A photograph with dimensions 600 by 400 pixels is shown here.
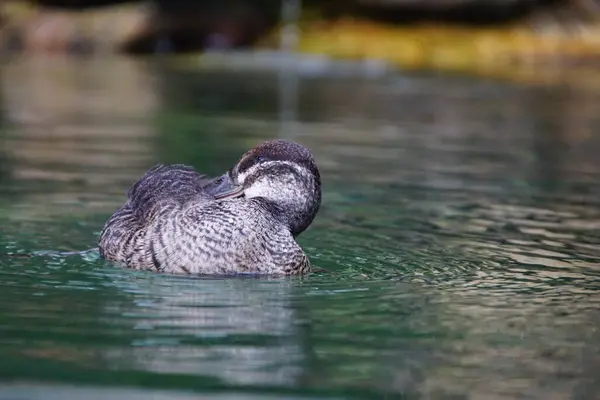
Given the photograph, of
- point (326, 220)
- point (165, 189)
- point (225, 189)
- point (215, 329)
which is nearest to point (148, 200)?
point (165, 189)

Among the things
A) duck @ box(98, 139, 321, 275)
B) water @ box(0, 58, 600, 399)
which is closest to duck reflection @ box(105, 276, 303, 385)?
water @ box(0, 58, 600, 399)

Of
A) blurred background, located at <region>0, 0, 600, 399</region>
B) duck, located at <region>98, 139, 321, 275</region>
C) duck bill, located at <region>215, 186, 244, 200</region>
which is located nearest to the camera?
blurred background, located at <region>0, 0, 600, 399</region>

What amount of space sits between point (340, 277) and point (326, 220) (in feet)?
7.00

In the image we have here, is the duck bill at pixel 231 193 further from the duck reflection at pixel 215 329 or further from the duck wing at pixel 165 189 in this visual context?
the duck reflection at pixel 215 329

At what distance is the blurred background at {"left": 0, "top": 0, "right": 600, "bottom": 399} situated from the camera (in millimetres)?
5438

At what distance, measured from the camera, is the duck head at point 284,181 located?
7.45 meters

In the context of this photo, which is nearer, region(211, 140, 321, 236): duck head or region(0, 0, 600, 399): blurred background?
region(0, 0, 600, 399): blurred background

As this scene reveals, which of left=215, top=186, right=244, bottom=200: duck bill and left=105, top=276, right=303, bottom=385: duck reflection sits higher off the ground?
left=215, top=186, right=244, bottom=200: duck bill

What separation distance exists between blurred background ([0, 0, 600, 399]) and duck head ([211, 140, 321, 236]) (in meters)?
0.43

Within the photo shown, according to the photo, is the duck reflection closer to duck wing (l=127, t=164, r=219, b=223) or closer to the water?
the water

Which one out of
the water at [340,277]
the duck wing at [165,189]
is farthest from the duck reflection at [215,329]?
the duck wing at [165,189]

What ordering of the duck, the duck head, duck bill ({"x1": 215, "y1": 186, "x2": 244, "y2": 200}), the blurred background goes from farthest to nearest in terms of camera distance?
1. duck bill ({"x1": 215, "y1": 186, "x2": 244, "y2": 200})
2. the duck head
3. the duck
4. the blurred background

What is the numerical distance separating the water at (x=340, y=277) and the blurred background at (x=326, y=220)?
0.02m

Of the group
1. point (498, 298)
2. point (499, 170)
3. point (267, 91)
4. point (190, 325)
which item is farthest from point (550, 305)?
point (267, 91)
